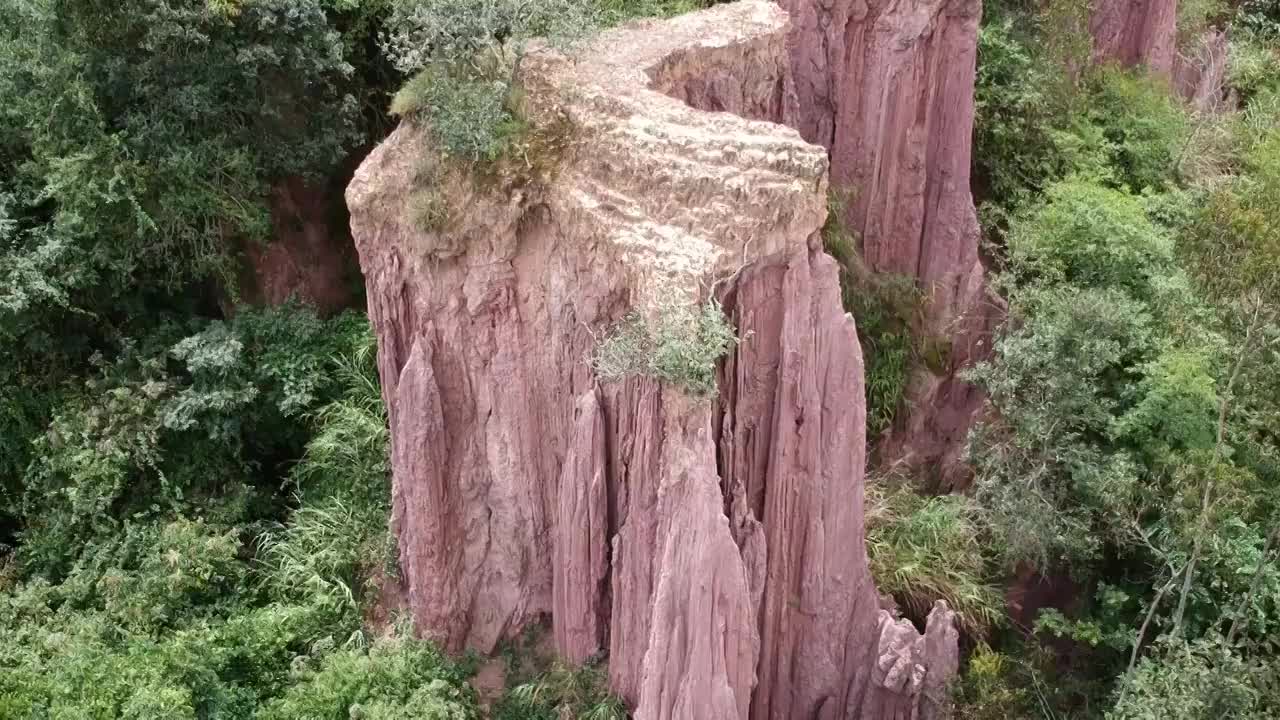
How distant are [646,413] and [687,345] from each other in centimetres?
85

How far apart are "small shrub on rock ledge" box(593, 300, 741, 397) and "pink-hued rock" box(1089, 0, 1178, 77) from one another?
13.5 meters

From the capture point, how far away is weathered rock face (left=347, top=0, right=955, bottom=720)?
9617 mm

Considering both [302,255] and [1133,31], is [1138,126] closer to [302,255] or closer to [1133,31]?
[1133,31]

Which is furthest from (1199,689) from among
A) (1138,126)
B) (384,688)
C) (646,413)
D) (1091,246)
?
(1138,126)

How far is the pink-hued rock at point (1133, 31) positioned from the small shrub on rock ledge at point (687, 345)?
44.3 feet

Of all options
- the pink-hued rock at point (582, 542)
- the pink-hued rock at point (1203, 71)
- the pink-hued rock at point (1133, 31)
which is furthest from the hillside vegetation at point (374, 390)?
the pink-hued rock at point (1203, 71)

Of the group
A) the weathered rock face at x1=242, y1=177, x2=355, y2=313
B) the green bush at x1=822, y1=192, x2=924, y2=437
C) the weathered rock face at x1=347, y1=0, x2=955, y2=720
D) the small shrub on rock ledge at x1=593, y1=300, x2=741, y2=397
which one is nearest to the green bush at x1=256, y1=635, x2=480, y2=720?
the weathered rock face at x1=347, y1=0, x2=955, y2=720

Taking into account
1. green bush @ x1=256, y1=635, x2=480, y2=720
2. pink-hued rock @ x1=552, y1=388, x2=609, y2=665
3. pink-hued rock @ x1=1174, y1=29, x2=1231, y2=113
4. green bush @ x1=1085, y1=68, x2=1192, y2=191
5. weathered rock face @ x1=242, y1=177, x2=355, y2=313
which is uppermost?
pink-hued rock @ x1=1174, y1=29, x2=1231, y2=113

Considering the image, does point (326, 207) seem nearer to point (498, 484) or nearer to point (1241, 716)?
point (498, 484)

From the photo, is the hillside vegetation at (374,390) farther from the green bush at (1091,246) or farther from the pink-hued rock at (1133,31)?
the pink-hued rock at (1133,31)

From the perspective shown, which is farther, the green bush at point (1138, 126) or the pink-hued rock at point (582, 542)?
the green bush at point (1138, 126)

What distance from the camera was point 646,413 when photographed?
968 cm

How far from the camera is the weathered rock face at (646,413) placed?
31.6ft

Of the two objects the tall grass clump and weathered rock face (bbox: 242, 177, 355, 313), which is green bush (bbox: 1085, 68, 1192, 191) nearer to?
the tall grass clump
